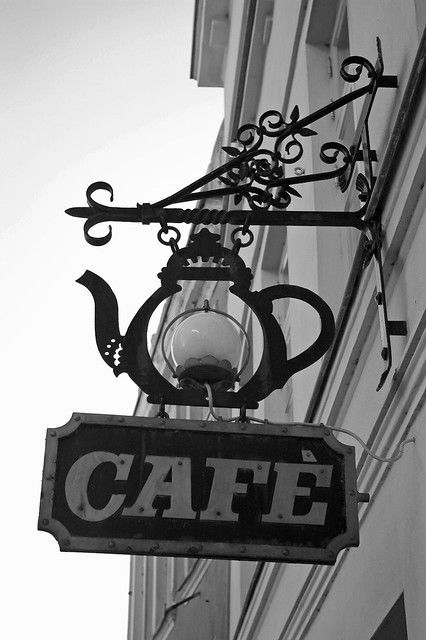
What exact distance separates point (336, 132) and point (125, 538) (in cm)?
406

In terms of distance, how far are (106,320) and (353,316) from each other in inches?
49.9

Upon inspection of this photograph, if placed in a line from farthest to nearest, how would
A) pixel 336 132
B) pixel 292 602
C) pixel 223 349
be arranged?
pixel 336 132 → pixel 292 602 → pixel 223 349

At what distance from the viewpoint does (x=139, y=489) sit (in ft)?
13.7

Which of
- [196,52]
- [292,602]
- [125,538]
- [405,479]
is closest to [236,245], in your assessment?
[405,479]

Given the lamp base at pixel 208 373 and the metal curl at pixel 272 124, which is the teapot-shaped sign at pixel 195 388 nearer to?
the lamp base at pixel 208 373

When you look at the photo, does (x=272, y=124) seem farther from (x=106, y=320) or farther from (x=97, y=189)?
(x=106, y=320)

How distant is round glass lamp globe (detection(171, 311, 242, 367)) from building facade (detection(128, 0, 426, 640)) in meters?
0.66

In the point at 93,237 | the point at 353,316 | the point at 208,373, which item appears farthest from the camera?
the point at 353,316

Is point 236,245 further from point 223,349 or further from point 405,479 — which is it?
point 405,479

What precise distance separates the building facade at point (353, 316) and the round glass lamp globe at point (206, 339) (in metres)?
0.66

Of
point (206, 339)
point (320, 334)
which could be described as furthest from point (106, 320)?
point (320, 334)

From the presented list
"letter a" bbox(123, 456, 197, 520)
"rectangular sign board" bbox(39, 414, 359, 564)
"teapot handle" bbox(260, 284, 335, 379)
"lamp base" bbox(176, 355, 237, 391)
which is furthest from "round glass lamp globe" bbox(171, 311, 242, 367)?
"letter a" bbox(123, 456, 197, 520)

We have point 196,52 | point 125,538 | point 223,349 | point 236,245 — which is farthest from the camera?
point 196,52

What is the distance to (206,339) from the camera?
476 cm
